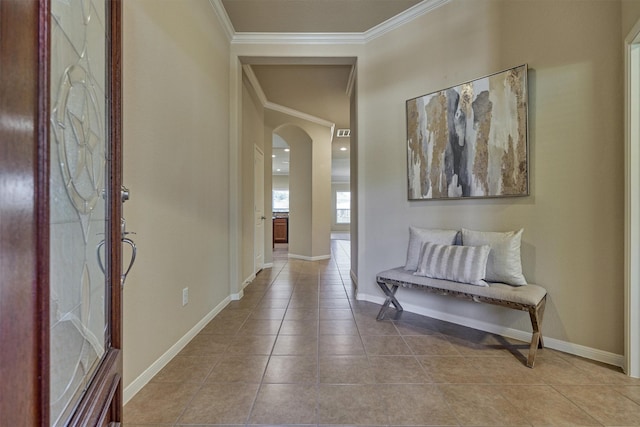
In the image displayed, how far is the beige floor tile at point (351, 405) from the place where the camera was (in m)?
1.35

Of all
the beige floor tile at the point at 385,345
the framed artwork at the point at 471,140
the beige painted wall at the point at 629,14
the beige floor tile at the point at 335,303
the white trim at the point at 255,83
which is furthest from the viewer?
the white trim at the point at 255,83

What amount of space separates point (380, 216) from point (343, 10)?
2.07 metres

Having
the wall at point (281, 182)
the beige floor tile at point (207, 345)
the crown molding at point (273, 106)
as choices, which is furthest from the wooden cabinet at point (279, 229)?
the beige floor tile at point (207, 345)

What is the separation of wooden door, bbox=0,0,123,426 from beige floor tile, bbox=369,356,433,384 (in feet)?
4.45

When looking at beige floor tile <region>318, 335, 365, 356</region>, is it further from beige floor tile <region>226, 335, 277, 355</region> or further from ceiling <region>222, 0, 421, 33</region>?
ceiling <region>222, 0, 421, 33</region>

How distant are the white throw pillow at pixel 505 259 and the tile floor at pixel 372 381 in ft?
1.62

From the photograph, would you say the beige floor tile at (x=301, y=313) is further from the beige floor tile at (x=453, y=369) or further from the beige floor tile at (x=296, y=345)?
the beige floor tile at (x=453, y=369)

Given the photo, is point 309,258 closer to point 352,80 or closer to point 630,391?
point 352,80

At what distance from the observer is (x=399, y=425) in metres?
1.32

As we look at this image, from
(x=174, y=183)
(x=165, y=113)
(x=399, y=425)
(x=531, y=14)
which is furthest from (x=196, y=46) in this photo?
(x=399, y=425)

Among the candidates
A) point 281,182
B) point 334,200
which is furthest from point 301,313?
point 334,200

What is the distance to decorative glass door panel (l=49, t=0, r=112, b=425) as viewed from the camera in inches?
22.4

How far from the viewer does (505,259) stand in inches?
80.7

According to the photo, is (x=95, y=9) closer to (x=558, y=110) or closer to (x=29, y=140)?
(x=29, y=140)
